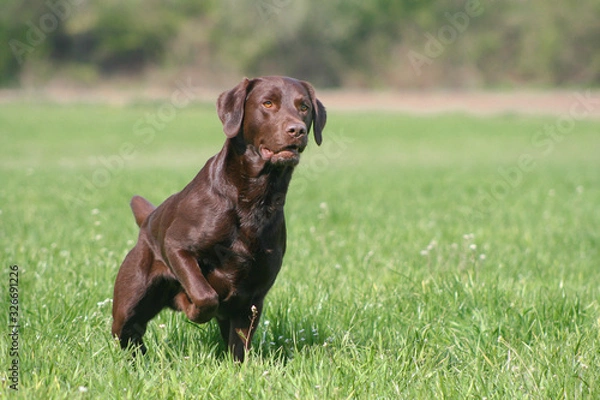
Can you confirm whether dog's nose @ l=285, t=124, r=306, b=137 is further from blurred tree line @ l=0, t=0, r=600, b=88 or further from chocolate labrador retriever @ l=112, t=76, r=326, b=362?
blurred tree line @ l=0, t=0, r=600, b=88

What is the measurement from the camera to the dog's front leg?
12.3 feet

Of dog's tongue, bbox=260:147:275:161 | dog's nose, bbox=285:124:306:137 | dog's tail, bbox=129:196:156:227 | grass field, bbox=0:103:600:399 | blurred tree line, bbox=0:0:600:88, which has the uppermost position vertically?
blurred tree line, bbox=0:0:600:88

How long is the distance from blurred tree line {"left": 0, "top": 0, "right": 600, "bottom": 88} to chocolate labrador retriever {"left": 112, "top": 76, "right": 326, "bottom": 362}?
46422 mm

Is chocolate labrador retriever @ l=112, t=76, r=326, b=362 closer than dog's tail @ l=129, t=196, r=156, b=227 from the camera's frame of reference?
Yes

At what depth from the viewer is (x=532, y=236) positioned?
852 centimetres

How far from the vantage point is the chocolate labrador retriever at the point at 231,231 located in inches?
154

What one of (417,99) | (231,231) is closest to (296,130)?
(231,231)

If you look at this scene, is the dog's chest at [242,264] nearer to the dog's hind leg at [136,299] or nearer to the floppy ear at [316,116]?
the dog's hind leg at [136,299]

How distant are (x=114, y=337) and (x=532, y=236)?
18.1 feet

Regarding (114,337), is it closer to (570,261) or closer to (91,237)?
(91,237)

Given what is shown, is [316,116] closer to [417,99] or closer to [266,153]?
[266,153]

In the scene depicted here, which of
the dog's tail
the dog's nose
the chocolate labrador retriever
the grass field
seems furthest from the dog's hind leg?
the dog's nose

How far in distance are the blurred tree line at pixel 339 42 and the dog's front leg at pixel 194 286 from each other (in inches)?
1842

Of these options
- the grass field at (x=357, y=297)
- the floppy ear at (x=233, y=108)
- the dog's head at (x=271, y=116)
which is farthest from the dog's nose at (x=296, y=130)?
the grass field at (x=357, y=297)
